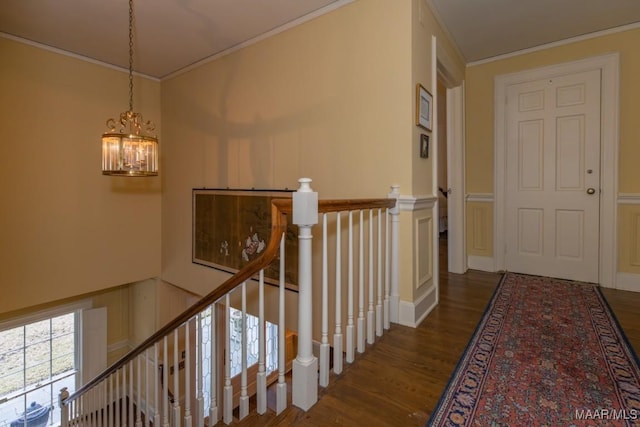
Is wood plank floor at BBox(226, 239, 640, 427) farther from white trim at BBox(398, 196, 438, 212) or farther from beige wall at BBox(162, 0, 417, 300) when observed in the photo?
beige wall at BBox(162, 0, 417, 300)

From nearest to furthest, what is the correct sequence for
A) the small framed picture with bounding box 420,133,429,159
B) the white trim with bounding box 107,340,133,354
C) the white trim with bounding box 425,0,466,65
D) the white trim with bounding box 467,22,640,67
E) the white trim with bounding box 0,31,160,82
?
the small framed picture with bounding box 420,133,429,159 → the white trim with bounding box 425,0,466,65 → the white trim with bounding box 467,22,640,67 → the white trim with bounding box 0,31,160,82 → the white trim with bounding box 107,340,133,354

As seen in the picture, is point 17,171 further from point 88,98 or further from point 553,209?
point 553,209

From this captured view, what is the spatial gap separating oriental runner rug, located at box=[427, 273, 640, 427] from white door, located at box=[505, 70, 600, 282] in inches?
32.6

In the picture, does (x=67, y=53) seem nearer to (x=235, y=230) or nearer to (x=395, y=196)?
(x=235, y=230)

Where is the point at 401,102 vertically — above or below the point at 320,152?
above

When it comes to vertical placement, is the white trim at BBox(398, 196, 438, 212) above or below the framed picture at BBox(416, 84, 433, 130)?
below

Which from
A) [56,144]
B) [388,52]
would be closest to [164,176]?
[56,144]

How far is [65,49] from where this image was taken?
138 inches

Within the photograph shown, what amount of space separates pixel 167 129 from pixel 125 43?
3.98ft

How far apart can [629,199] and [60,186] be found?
5.95 metres

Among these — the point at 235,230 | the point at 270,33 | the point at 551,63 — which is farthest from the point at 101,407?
the point at 551,63

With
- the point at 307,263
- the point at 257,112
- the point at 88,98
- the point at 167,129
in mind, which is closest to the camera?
the point at 307,263

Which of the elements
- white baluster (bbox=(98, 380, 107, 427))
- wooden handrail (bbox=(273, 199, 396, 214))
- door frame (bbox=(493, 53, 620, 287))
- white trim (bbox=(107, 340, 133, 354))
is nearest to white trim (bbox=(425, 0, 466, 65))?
door frame (bbox=(493, 53, 620, 287))

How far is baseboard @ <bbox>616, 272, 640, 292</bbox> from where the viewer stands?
289cm
